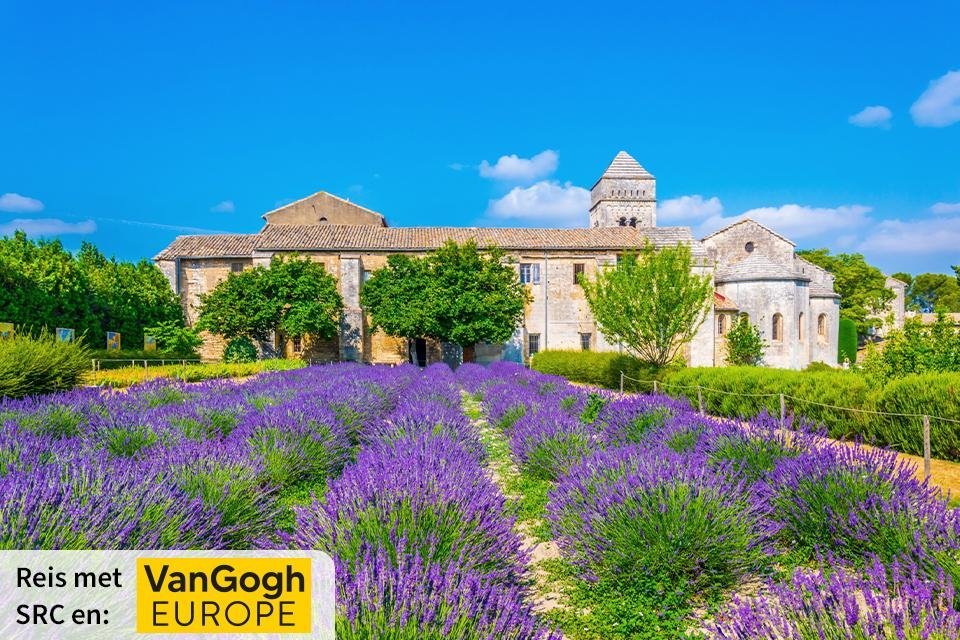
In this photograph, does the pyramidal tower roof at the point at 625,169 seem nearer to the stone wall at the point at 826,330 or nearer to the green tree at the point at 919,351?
the stone wall at the point at 826,330

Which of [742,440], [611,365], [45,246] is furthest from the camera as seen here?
[45,246]

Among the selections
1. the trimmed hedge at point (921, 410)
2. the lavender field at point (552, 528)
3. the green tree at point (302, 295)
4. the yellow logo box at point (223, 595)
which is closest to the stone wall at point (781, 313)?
the trimmed hedge at point (921, 410)

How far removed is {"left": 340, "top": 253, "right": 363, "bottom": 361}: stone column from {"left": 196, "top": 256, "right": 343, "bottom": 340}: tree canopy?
6.28 ft

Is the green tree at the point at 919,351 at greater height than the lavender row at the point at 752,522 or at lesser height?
greater

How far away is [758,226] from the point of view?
31.8 m

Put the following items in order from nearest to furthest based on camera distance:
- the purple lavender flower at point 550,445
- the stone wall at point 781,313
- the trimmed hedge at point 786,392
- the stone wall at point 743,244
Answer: the purple lavender flower at point 550,445
the trimmed hedge at point 786,392
the stone wall at point 781,313
the stone wall at point 743,244

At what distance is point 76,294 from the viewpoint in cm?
2084

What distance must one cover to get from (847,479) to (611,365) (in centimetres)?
1448

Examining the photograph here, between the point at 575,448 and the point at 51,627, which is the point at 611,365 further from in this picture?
the point at 51,627

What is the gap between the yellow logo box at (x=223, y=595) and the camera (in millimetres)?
1896

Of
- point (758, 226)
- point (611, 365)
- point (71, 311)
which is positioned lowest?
point (611, 365)

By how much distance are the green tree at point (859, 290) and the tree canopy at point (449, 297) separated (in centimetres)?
2749

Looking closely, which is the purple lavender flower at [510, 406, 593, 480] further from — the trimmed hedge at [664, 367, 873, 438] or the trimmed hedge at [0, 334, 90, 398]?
the trimmed hedge at [0, 334, 90, 398]

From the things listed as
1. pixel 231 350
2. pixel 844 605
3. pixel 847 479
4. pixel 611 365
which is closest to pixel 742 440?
pixel 847 479
